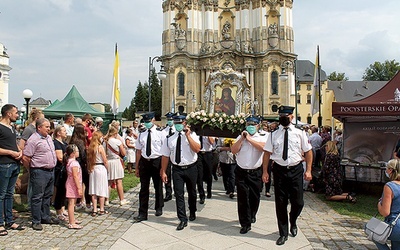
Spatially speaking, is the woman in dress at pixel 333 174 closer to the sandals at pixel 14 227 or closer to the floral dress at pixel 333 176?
the floral dress at pixel 333 176

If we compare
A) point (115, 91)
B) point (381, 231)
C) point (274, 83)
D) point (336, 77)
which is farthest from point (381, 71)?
point (381, 231)

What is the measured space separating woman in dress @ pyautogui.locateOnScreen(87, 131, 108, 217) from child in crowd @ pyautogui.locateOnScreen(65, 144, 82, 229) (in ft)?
1.98

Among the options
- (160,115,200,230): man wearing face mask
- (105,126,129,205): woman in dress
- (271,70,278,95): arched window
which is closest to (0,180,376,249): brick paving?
(160,115,200,230): man wearing face mask

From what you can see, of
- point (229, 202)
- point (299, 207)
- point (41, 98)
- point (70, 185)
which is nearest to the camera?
point (299, 207)

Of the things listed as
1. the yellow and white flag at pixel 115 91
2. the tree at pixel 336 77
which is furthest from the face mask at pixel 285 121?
the tree at pixel 336 77

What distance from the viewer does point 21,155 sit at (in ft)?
22.2

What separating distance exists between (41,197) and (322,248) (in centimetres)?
520

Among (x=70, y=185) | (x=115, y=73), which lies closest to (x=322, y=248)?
(x=70, y=185)

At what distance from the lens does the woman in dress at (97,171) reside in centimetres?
797

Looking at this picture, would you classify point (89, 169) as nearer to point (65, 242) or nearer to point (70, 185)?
point (70, 185)

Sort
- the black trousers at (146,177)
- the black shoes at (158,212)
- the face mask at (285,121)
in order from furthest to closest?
the black shoes at (158,212)
the black trousers at (146,177)
the face mask at (285,121)

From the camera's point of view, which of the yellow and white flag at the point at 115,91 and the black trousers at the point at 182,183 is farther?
the yellow and white flag at the point at 115,91

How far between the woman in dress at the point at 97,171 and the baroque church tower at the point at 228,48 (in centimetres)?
4600

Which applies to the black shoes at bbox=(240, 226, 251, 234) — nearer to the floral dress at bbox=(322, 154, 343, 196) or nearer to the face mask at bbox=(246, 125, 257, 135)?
the face mask at bbox=(246, 125, 257, 135)
